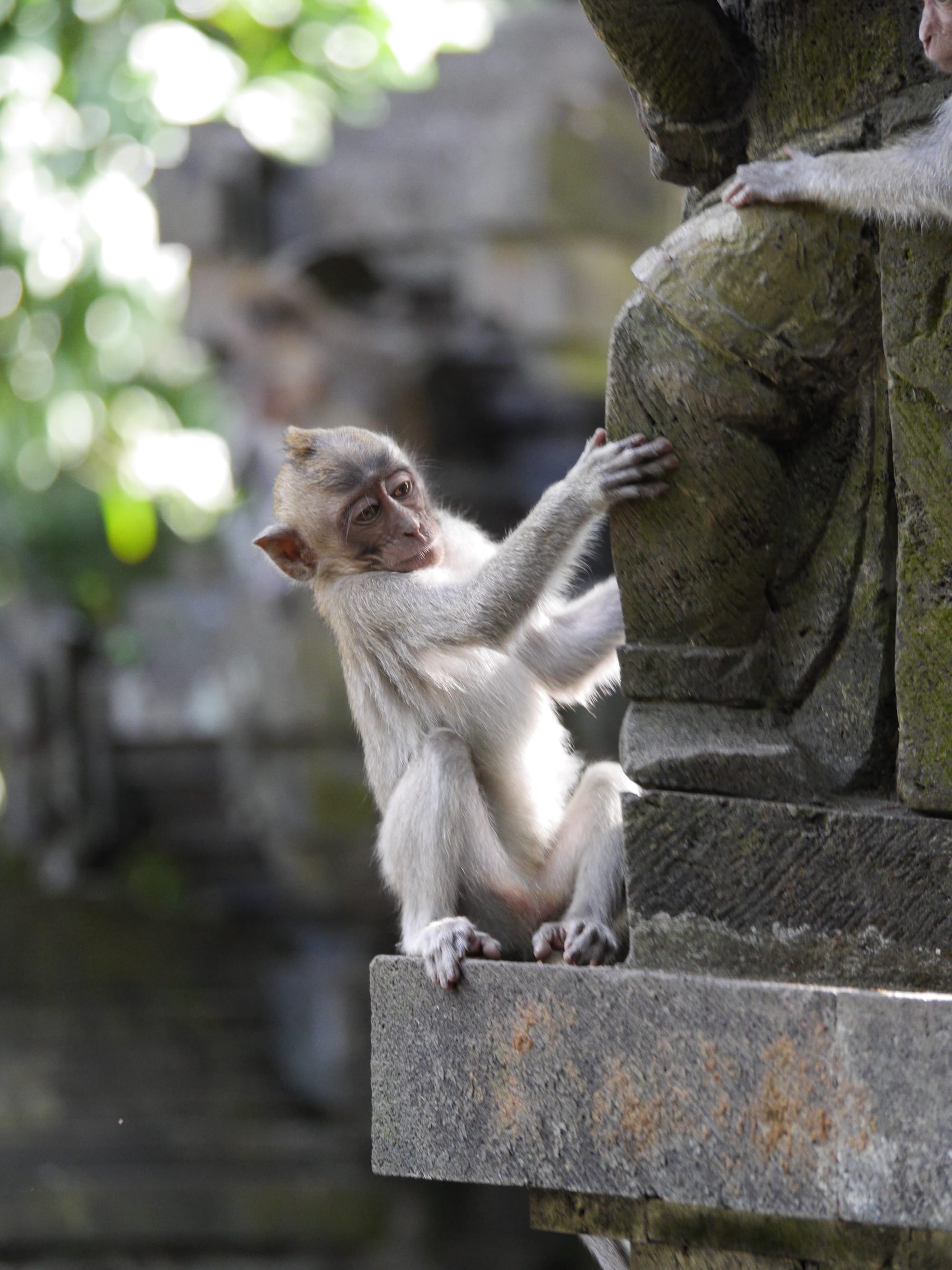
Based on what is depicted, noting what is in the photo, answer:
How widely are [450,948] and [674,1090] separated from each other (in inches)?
23.9

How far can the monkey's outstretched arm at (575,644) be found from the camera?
429cm

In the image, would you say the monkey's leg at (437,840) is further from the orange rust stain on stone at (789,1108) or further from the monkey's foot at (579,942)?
the orange rust stain on stone at (789,1108)

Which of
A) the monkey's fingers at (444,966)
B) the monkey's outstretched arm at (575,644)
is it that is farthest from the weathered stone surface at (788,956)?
the monkey's outstretched arm at (575,644)

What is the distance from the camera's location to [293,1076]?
11.0 m

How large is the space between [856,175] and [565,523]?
3.28 ft

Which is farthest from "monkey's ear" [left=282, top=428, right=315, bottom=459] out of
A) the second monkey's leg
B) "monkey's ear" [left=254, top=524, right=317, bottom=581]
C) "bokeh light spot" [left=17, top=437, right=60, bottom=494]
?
"bokeh light spot" [left=17, top=437, right=60, bottom=494]

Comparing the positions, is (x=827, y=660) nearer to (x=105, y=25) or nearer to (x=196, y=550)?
(x=105, y=25)

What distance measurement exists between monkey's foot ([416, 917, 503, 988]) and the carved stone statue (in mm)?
537

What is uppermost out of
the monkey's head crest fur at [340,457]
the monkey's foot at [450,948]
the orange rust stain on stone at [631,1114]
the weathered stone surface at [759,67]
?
the weathered stone surface at [759,67]

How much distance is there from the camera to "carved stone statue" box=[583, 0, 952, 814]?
304 cm

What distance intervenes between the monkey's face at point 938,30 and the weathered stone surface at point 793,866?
1418 millimetres

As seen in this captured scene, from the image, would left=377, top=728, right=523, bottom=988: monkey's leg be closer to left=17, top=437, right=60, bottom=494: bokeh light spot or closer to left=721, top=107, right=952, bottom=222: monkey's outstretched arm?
left=721, top=107, right=952, bottom=222: monkey's outstretched arm

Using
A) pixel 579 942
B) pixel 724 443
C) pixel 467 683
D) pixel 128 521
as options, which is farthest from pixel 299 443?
pixel 128 521

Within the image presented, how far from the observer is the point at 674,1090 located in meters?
2.93
